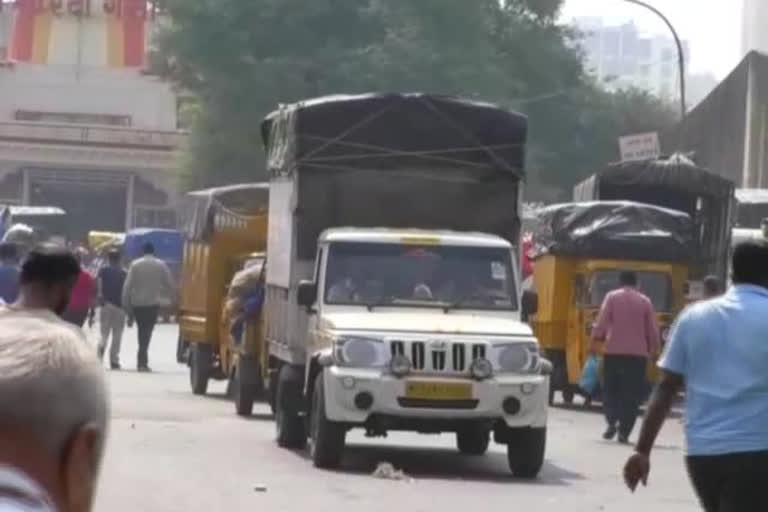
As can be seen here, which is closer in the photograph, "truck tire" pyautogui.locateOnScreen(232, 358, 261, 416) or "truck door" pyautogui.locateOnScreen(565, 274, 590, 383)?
"truck tire" pyautogui.locateOnScreen(232, 358, 261, 416)

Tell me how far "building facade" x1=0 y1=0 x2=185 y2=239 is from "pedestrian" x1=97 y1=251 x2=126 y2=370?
49.9m

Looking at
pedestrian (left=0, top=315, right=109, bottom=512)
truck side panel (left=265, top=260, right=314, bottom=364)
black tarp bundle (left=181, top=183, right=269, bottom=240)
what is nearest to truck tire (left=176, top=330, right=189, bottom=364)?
black tarp bundle (left=181, top=183, right=269, bottom=240)

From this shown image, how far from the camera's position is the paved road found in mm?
15078

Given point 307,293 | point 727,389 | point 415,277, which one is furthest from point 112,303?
point 727,389

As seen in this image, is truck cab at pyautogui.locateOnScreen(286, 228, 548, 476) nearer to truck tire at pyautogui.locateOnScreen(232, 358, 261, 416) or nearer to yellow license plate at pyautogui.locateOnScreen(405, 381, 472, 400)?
yellow license plate at pyautogui.locateOnScreen(405, 381, 472, 400)

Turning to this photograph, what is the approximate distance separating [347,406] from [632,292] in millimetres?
5262

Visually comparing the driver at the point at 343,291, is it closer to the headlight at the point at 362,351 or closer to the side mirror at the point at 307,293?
the side mirror at the point at 307,293

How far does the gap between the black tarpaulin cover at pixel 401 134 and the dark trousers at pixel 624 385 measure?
2360mm

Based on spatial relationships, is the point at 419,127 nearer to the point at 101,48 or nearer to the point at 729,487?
the point at 729,487

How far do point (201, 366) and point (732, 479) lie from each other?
1870 cm

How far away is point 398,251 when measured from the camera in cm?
1831

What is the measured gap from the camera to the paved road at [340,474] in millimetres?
15078

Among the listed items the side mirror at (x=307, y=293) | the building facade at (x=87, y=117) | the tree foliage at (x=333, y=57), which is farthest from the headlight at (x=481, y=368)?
the building facade at (x=87, y=117)

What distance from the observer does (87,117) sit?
9569 centimetres
